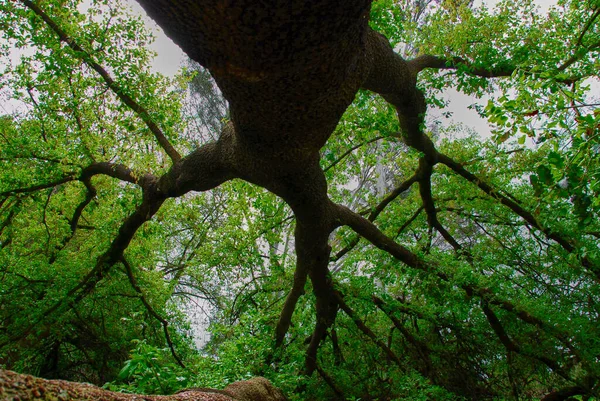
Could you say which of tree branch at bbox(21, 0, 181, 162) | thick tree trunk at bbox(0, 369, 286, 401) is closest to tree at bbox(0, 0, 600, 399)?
tree branch at bbox(21, 0, 181, 162)

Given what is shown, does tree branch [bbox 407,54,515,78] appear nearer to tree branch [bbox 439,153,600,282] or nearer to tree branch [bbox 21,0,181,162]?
tree branch [bbox 439,153,600,282]

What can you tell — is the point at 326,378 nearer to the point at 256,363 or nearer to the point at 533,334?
the point at 256,363

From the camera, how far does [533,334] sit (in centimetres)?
530

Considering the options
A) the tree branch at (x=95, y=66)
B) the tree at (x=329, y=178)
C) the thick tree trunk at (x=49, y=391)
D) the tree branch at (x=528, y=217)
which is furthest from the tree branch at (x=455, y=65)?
the thick tree trunk at (x=49, y=391)

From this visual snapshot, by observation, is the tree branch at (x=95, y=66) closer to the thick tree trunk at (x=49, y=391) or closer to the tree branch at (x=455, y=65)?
the tree branch at (x=455, y=65)

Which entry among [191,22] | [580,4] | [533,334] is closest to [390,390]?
[533,334]

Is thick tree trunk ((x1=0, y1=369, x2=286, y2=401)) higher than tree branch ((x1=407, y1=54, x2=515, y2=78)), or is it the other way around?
tree branch ((x1=407, y1=54, x2=515, y2=78))

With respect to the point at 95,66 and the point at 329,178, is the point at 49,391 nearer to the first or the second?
the point at 95,66

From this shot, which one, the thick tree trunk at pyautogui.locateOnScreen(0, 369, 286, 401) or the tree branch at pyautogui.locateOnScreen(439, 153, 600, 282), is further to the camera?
the tree branch at pyautogui.locateOnScreen(439, 153, 600, 282)

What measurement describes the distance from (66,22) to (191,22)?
14.2ft

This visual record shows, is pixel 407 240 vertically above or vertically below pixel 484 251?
above

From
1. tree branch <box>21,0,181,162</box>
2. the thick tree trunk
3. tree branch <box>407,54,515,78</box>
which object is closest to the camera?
the thick tree trunk

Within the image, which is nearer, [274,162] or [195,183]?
[274,162]

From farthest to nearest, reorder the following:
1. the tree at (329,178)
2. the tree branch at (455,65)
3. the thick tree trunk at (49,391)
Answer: the tree branch at (455,65) → the tree at (329,178) → the thick tree trunk at (49,391)
